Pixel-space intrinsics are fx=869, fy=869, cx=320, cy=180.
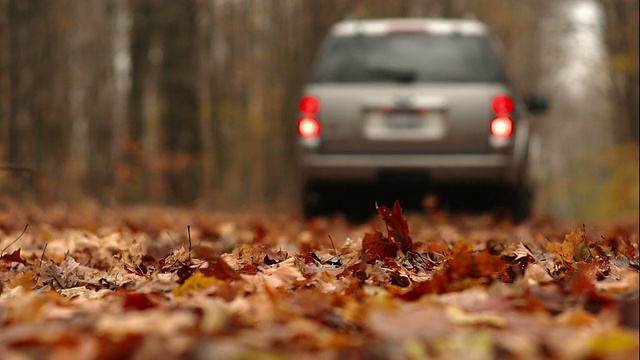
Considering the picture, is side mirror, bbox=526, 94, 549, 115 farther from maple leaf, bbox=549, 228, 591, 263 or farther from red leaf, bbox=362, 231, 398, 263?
red leaf, bbox=362, 231, 398, 263

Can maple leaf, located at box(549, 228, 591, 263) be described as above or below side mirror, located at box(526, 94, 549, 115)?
above

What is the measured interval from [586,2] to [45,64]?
1418 cm

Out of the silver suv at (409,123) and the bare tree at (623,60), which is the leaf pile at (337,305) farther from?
the bare tree at (623,60)

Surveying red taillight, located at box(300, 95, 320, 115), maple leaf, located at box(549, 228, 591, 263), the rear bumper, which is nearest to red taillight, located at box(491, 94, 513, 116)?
the rear bumper

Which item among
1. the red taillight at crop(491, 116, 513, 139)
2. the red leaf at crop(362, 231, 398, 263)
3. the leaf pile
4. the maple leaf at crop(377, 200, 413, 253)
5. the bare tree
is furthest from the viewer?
the bare tree

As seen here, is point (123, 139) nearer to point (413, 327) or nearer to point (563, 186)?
point (413, 327)

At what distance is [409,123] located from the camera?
7.65m

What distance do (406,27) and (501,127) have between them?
1382mm

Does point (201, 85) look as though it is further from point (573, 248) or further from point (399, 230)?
point (573, 248)

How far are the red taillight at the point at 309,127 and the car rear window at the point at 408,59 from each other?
401mm

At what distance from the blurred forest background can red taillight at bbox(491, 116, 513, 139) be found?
3.74 metres

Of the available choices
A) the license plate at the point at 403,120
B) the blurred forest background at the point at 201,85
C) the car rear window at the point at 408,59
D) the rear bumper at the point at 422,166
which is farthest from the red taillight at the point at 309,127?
the blurred forest background at the point at 201,85

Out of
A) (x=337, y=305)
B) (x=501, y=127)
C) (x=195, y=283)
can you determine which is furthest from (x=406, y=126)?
(x=337, y=305)

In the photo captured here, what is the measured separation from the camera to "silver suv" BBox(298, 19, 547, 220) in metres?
7.58
